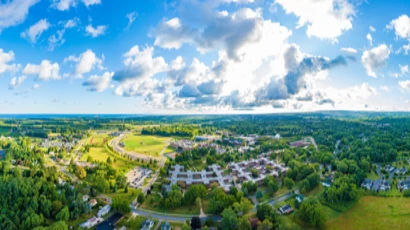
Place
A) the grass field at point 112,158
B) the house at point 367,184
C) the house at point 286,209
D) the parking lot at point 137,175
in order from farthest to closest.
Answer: the grass field at point 112,158 < the parking lot at point 137,175 < the house at point 367,184 < the house at point 286,209

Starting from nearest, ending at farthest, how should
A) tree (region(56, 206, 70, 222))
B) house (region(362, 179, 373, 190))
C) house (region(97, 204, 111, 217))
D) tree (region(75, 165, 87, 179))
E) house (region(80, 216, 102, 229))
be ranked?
1. house (region(80, 216, 102, 229))
2. tree (region(56, 206, 70, 222))
3. house (region(97, 204, 111, 217))
4. house (region(362, 179, 373, 190))
5. tree (region(75, 165, 87, 179))

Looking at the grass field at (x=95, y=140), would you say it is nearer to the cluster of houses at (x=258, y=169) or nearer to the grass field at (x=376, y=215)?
the cluster of houses at (x=258, y=169)

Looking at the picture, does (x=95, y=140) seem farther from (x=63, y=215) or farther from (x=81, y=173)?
(x=63, y=215)

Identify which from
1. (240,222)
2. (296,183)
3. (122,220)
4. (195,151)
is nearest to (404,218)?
(296,183)

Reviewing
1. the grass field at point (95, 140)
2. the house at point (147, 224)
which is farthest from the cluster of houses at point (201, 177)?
the grass field at point (95, 140)

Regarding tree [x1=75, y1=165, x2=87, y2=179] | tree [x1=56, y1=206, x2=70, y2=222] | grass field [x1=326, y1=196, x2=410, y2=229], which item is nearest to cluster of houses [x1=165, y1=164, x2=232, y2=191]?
tree [x1=56, y1=206, x2=70, y2=222]

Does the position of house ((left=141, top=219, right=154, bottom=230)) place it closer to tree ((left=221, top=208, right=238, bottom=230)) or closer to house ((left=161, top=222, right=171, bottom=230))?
house ((left=161, top=222, right=171, bottom=230))
